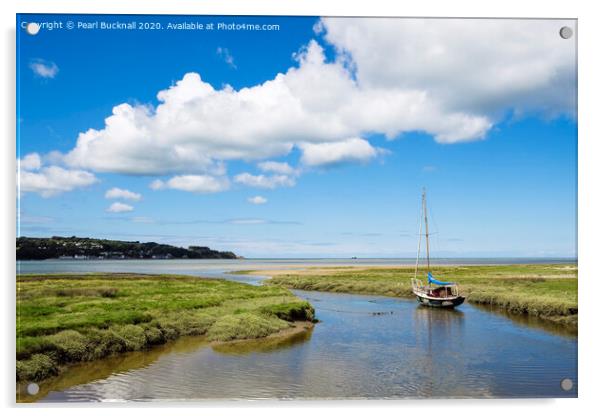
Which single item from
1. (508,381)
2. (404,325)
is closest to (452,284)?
(404,325)

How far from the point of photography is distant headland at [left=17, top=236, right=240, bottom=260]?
878 cm

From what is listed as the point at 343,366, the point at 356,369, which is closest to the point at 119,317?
the point at 343,366

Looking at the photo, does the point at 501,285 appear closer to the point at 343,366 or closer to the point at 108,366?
the point at 343,366

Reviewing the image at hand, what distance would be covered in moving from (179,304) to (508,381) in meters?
10.3

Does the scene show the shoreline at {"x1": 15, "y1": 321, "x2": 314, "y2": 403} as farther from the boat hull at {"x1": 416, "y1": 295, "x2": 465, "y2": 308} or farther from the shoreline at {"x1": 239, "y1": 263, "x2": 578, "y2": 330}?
the boat hull at {"x1": 416, "y1": 295, "x2": 465, "y2": 308}

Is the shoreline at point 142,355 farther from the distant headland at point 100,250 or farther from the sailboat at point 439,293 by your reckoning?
the sailboat at point 439,293

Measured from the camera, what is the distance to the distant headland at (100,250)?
346 inches

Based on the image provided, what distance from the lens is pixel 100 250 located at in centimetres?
1049

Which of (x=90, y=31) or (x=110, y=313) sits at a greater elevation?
(x=90, y=31)

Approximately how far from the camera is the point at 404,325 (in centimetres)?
1616

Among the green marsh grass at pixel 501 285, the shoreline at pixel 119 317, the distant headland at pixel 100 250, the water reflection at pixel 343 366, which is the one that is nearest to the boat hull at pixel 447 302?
the green marsh grass at pixel 501 285
